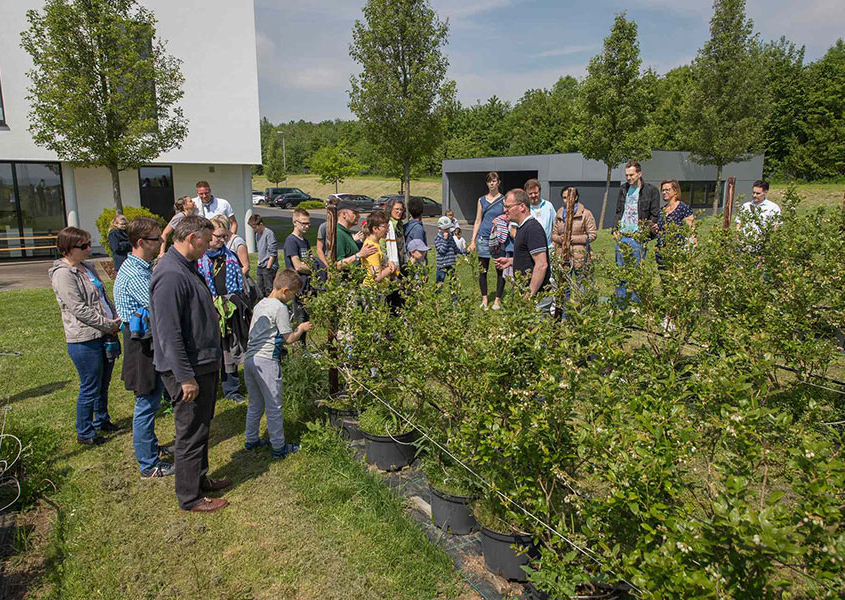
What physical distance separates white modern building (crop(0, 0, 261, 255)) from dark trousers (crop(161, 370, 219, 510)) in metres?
17.4

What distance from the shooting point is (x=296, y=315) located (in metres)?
7.05

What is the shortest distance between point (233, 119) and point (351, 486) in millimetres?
18409

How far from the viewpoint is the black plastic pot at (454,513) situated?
3617 millimetres

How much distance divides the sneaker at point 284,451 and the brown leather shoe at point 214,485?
473 millimetres

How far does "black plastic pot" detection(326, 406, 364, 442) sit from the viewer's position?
4887 mm

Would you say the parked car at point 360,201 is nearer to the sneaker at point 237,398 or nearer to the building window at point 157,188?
the building window at point 157,188

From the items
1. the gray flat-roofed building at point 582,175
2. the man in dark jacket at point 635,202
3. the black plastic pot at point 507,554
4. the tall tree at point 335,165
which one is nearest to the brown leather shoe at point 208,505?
the black plastic pot at point 507,554

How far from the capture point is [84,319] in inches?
187

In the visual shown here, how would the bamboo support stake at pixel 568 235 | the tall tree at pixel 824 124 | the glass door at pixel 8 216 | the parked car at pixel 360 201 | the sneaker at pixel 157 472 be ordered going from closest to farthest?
the sneaker at pixel 157 472 → the bamboo support stake at pixel 568 235 → the glass door at pixel 8 216 → the parked car at pixel 360 201 → the tall tree at pixel 824 124

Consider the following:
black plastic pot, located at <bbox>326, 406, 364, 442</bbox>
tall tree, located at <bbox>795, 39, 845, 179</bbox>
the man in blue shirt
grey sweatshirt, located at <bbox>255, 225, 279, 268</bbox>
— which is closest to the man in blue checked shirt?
black plastic pot, located at <bbox>326, 406, 364, 442</bbox>

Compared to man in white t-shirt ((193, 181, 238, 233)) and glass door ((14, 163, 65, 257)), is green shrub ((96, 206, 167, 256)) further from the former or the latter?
man in white t-shirt ((193, 181, 238, 233))

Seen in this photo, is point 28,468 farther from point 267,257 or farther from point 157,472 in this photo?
point 267,257

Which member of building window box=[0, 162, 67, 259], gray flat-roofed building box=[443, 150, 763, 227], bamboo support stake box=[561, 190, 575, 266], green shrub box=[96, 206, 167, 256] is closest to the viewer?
bamboo support stake box=[561, 190, 575, 266]

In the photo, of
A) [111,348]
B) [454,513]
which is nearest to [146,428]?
[111,348]
